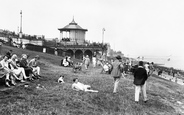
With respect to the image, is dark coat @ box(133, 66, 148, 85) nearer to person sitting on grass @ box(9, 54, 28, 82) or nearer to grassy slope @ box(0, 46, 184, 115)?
grassy slope @ box(0, 46, 184, 115)

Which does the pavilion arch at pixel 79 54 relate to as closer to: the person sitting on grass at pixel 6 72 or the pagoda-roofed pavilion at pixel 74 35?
the pagoda-roofed pavilion at pixel 74 35

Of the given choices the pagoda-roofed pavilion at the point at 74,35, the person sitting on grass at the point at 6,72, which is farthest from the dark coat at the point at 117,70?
the pagoda-roofed pavilion at the point at 74,35

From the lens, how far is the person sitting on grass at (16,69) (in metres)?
10.3

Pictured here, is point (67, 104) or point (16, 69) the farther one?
point (16, 69)

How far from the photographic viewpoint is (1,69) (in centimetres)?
959

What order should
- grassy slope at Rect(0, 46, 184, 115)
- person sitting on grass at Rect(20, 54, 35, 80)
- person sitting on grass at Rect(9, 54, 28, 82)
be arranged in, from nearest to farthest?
grassy slope at Rect(0, 46, 184, 115), person sitting on grass at Rect(9, 54, 28, 82), person sitting on grass at Rect(20, 54, 35, 80)

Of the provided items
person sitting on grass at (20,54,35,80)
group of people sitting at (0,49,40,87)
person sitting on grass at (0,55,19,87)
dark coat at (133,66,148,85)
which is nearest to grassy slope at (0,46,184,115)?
person sitting on grass at (0,55,19,87)

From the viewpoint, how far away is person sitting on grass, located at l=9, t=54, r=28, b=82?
10.3 meters

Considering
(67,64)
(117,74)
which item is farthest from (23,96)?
(67,64)

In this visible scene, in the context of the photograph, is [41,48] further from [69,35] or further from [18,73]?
[18,73]

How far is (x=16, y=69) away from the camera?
1062cm

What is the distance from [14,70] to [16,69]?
0.60 ft

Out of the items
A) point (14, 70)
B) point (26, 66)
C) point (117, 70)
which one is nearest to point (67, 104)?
point (117, 70)

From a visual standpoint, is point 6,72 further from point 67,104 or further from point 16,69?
point 67,104
